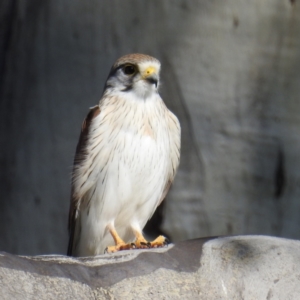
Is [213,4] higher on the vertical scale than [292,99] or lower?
higher

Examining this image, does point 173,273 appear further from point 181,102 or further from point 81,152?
point 181,102

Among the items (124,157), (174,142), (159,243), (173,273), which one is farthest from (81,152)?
(173,273)

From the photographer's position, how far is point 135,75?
14.2 feet

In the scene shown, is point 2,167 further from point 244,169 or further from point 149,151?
point 244,169

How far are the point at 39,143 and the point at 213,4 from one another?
142 centimetres

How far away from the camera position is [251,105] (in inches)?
181

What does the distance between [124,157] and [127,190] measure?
0.21 meters

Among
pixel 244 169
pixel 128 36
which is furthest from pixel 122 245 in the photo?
pixel 128 36

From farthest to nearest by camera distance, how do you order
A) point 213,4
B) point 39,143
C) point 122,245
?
point 39,143
point 213,4
point 122,245

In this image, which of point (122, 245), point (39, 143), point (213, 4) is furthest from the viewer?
point (39, 143)

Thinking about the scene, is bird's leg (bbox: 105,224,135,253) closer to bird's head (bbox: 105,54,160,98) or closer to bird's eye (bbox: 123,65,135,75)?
bird's head (bbox: 105,54,160,98)

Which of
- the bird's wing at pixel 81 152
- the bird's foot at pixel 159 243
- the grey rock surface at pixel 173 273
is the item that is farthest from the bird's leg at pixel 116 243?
the grey rock surface at pixel 173 273

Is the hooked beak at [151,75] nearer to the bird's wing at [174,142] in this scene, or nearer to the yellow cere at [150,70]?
the yellow cere at [150,70]

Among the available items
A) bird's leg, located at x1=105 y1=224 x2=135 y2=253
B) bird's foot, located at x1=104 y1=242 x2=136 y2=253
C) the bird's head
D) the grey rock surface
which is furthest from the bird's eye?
the grey rock surface
